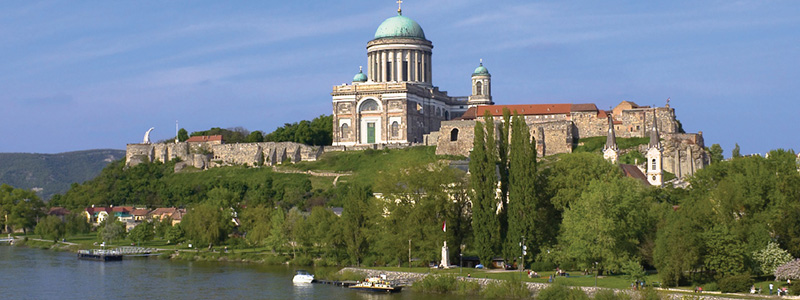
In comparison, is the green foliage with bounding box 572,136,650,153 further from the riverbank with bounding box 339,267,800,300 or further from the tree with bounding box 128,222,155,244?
the riverbank with bounding box 339,267,800,300

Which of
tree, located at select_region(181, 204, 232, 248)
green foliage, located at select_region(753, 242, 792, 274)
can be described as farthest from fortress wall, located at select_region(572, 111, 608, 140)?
green foliage, located at select_region(753, 242, 792, 274)

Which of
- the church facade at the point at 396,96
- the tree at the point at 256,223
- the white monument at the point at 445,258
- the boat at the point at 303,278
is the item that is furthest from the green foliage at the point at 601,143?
the boat at the point at 303,278

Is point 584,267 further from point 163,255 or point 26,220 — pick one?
point 26,220

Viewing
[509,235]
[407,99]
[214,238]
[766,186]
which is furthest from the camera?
[407,99]

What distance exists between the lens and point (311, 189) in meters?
96.6

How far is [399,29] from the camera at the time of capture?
111125 millimetres

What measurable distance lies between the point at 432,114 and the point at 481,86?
9.80m

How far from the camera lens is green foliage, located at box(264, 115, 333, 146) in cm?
11012

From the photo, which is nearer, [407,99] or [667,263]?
[667,263]

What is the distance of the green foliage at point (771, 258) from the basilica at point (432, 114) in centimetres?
3984

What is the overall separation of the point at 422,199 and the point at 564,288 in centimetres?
1258

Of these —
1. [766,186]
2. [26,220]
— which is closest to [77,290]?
[766,186]

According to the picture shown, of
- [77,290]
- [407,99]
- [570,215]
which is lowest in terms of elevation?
[77,290]

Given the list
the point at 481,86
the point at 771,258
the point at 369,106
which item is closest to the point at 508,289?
the point at 771,258
